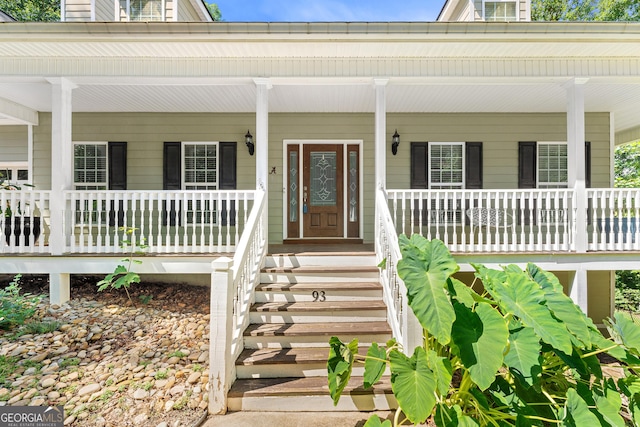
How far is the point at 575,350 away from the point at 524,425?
0.58 metres

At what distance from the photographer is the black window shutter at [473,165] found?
6.24 m

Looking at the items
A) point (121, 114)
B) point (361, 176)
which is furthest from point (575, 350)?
point (121, 114)

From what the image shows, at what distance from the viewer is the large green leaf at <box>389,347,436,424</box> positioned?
6.19 feet

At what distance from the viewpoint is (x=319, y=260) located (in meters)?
4.41

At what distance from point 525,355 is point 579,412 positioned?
36cm

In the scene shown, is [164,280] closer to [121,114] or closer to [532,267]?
[121,114]

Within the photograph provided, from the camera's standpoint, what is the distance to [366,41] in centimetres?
412

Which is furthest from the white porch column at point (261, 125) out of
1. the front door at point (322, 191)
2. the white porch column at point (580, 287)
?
the white porch column at point (580, 287)

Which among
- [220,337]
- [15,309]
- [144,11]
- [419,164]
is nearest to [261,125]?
[220,337]

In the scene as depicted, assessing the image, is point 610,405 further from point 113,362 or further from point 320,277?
point 113,362

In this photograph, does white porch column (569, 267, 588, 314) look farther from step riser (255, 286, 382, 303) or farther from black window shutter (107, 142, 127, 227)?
black window shutter (107, 142, 127, 227)

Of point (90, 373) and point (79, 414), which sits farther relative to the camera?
point (90, 373)

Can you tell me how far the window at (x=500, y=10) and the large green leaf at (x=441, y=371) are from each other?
7.40 m

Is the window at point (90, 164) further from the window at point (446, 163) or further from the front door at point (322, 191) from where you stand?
the window at point (446, 163)
